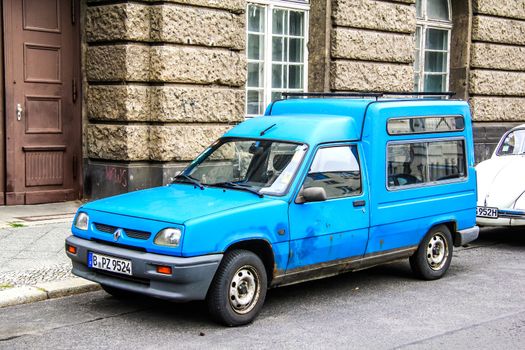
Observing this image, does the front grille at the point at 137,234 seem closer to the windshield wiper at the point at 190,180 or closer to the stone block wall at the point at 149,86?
the windshield wiper at the point at 190,180

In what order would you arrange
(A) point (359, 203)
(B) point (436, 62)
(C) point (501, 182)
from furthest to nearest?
1. (B) point (436, 62)
2. (C) point (501, 182)
3. (A) point (359, 203)

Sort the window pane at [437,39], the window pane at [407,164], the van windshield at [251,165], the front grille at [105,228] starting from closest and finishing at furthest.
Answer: the front grille at [105,228], the van windshield at [251,165], the window pane at [407,164], the window pane at [437,39]

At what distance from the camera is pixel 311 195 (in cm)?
664

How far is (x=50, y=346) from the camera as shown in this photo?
5.67 meters

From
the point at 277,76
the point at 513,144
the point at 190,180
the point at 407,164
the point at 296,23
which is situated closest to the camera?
the point at 190,180

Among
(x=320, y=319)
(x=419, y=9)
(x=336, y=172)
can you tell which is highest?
(x=419, y=9)

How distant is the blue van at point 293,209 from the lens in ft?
20.0

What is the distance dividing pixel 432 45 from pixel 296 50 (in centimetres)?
407

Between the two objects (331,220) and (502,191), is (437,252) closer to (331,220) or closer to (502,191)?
(331,220)

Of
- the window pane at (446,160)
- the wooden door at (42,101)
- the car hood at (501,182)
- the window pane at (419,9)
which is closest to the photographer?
the window pane at (446,160)

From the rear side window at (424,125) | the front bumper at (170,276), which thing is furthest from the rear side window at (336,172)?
the front bumper at (170,276)

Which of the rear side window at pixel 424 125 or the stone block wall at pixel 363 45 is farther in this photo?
the stone block wall at pixel 363 45

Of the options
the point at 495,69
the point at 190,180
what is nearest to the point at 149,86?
the point at 190,180

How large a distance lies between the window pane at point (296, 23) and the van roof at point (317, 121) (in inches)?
243
